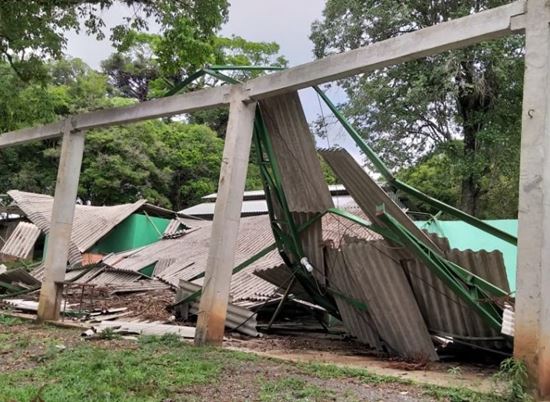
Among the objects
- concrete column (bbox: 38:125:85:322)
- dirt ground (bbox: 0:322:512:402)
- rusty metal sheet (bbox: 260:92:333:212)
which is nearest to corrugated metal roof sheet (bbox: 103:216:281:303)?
concrete column (bbox: 38:125:85:322)

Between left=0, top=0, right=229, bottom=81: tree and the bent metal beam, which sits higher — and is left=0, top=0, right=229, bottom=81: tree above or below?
above

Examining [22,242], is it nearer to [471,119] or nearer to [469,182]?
[469,182]

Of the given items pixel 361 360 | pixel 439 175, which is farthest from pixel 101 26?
pixel 439 175

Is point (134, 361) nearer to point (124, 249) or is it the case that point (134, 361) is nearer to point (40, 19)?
point (40, 19)

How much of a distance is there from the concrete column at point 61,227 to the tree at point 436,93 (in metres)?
9.80

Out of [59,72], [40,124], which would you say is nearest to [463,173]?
[40,124]

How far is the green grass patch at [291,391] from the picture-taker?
4.41 meters

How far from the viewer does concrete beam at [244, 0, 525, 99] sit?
5.23 meters

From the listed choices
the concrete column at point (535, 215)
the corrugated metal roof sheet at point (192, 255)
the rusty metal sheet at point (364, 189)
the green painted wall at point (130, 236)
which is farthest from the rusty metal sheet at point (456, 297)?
the green painted wall at point (130, 236)

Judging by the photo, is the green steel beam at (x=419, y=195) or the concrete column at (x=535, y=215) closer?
the concrete column at (x=535, y=215)

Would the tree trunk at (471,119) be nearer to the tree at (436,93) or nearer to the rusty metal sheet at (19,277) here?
the tree at (436,93)

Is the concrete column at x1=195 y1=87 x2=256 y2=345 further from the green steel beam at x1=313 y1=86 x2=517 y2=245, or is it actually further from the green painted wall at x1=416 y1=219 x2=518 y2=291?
the green painted wall at x1=416 y1=219 x2=518 y2=291

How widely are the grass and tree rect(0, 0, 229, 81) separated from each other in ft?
18.3

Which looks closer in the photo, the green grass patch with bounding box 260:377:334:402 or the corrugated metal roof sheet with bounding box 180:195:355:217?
the green grass patch with bounding box 260:377:334:402
